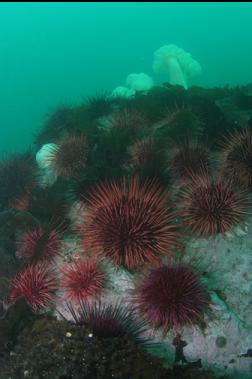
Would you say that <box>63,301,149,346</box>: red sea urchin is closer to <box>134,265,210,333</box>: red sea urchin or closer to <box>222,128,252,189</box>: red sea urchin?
<box>134,265,210,333</box>: red sea urchin

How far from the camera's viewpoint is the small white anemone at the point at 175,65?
33812mm

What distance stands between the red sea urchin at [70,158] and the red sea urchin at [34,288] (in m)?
3.37

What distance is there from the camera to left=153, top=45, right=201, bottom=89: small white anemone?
33812 millimetres

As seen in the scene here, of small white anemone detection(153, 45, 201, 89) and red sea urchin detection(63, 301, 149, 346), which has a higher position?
small white anemone detection(153, 45, 201, 89)

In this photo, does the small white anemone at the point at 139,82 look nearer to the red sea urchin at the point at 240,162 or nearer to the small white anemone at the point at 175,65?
the small white anemone at the point at 175,65

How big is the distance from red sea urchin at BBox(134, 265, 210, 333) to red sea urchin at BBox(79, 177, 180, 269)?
0.51 m

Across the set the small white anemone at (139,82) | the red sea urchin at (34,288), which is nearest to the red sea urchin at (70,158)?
the red sea urchin at (34,288)

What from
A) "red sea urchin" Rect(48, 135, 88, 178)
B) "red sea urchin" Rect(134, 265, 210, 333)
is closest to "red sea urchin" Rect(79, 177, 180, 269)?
"red sea urchin" Rect(134, 265, 210, 333)

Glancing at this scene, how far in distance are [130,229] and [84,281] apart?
4.26ft

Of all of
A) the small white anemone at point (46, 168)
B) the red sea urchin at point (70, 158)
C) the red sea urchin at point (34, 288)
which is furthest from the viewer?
the small white anemone at point (46, 168)

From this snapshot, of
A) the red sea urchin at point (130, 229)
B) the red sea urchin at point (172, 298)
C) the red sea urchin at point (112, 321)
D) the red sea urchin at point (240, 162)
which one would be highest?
the red sea urchin at point (240, 162)

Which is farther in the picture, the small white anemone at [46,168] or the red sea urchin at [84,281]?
the small white anemone at [46,168]

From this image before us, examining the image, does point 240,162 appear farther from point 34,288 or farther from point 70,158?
point 34,288

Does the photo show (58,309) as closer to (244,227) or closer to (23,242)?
(23,242)
